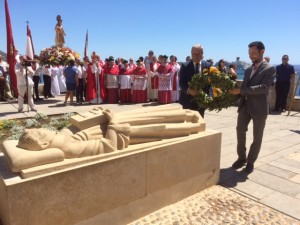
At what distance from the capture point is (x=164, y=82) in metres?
12.0

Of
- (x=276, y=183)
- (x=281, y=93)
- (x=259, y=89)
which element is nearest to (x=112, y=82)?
(x=281, y=93)

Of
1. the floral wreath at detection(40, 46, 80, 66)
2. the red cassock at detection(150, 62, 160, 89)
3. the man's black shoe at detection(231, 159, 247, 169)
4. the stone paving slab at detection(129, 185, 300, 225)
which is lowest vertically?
the stone paving slab at detection(129, 185, 300, 225)

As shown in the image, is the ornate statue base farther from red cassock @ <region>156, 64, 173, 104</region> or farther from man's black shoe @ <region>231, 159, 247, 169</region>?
red cassock @ <region>156, 64, 173, 104</region>

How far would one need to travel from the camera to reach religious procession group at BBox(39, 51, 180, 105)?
39.2ft

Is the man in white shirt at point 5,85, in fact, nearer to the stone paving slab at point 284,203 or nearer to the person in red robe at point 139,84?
the person in red robe at point 139,84

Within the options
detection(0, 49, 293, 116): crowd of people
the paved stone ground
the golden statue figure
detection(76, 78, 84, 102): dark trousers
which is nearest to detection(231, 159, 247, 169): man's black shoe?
the paved stone ground

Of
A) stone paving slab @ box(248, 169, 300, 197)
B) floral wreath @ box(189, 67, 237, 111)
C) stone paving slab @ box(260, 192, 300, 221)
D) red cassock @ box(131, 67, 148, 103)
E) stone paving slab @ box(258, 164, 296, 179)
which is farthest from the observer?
red cassock @ box(131, 67, 148, 103)

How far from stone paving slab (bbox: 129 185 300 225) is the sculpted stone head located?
1310 mm

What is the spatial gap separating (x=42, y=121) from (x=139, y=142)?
5000 mm

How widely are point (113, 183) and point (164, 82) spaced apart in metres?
9.30

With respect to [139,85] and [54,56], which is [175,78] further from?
[54,56]

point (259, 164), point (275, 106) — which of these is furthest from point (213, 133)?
point (275, 106)

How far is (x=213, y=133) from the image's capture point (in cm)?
385

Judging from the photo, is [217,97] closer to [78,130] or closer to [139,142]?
[139,142]
